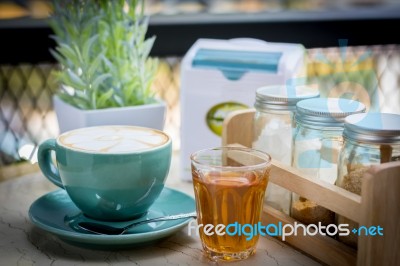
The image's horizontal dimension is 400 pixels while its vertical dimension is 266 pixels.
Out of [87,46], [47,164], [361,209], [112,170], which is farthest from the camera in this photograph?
[87,46]

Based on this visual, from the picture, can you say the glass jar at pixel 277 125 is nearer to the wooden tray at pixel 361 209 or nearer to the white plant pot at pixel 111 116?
the wooden tray at pixel 361 209

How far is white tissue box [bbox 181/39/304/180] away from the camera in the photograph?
3.51ft

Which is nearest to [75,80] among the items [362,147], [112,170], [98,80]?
[98,80]

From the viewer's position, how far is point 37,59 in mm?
1327

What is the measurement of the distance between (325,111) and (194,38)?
2.04 feet

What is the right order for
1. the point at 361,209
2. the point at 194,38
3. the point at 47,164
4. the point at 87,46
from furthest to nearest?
the point at 194,38, the point at 87,46, the point at 47,164, the point at 361,209

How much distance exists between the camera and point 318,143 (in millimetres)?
858

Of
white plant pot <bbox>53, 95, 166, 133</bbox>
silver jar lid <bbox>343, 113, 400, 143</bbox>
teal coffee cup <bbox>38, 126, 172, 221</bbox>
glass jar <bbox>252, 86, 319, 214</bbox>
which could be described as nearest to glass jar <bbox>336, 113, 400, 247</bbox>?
silver jar lid <bbox>343, 113, 400, 143</bbox>

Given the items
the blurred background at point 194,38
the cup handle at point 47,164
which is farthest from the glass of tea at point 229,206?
the blurred background at point 194,38

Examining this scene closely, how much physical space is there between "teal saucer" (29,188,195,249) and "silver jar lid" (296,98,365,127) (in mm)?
207

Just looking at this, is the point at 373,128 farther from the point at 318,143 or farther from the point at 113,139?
the point at 113,139

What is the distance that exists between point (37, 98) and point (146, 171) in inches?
29.9

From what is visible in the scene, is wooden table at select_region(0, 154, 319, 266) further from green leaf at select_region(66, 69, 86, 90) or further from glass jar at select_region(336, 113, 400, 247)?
green leaf at select_region(66, 69, 86, 90)

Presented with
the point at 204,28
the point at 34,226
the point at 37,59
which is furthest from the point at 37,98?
the point at 34,226
